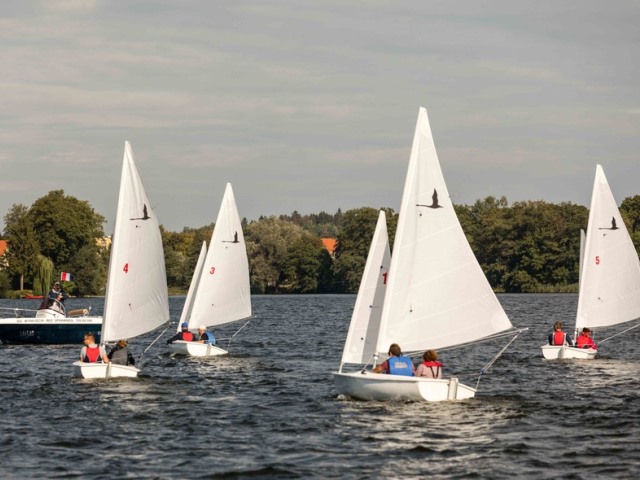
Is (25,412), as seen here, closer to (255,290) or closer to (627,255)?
(627,255)

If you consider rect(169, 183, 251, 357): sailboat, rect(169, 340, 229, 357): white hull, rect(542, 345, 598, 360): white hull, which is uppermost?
rect(169, 183, 251, 357): sailboat

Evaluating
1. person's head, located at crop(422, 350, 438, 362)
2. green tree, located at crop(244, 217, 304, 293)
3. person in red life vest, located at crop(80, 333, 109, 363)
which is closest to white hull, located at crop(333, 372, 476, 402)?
person's head, located at crop(422, 350, 438, 362)

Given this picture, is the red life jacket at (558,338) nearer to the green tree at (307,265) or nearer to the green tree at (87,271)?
the green tree at (87,271)

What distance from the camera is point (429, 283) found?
101 feet

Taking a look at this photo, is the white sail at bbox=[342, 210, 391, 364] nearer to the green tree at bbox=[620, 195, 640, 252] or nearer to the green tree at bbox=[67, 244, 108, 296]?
the green tree at bbox=[67, 244, 108, 296]

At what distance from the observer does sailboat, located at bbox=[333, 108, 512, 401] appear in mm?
30406

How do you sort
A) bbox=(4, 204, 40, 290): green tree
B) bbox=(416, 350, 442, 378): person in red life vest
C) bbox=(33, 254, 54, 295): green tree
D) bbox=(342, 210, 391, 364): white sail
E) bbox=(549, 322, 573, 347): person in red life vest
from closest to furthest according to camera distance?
bbox=(416, 350, 442, 378): person in red life vest, bbox=(342, 210, 391, 364): white sail, bbox=(549, 322, 573, 347): person in red life vest, bbox=(33, 254, 54, 295): green tree, bbox=(4, 204, 40, 290): green tree

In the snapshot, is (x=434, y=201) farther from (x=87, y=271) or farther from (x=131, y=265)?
(x=87, y=271)

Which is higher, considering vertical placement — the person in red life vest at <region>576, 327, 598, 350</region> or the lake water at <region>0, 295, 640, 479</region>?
the person in red life vest at <region>576, 327, 598, 350</region>

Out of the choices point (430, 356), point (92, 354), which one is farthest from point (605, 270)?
point (92, 354)

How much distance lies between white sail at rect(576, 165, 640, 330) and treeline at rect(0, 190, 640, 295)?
101 metres

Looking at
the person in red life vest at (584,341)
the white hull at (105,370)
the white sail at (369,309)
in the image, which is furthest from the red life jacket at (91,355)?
the person in red life vest at (584,341)

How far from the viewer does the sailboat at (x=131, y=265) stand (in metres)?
38.1

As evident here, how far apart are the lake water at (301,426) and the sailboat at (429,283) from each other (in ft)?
6.01
